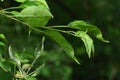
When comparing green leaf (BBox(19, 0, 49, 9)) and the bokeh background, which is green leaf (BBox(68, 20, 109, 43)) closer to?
green leaf (BBox(19, 0, 49, 9))

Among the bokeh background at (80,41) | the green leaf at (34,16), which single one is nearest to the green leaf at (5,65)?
the green leaf at (34,16)

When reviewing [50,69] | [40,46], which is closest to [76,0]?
[50,69]

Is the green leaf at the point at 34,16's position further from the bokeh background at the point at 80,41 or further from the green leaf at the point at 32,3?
the bokeh background at the point at 80,41

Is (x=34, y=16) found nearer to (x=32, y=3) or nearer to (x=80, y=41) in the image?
(x=32, y=3)

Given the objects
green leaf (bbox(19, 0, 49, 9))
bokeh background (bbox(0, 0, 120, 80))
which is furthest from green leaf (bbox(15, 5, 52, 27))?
bokeh background (bbox(0, 0, 120, 80))

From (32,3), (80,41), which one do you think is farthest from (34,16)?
(80,41)
